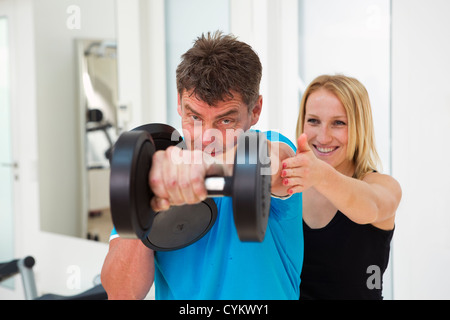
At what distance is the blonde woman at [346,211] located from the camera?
1096mm

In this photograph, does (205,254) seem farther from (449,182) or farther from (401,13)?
(401,13)

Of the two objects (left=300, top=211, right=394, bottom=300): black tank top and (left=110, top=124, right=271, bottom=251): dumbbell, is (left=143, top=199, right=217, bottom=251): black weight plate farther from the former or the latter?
(left=300, top=211, right=394, bottom=300): black tank top

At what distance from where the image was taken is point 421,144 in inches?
62.4

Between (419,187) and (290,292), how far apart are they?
105 centimetres

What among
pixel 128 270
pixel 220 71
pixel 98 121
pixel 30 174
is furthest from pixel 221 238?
pixel 30 174

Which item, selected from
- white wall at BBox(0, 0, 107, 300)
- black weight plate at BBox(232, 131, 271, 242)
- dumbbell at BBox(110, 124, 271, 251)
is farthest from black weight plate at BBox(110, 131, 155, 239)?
white wall at BBox(0, 0, 107, 300)

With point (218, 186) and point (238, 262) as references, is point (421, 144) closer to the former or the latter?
point (238, 262)

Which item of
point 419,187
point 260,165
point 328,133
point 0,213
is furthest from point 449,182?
point 0,213

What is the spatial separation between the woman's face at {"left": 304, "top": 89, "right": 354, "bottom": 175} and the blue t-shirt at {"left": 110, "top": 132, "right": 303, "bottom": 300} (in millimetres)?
489

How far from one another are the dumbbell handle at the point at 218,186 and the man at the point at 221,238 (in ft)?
0.55

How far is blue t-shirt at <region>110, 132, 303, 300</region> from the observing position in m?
0.74

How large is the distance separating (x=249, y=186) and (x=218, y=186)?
4 centimetres

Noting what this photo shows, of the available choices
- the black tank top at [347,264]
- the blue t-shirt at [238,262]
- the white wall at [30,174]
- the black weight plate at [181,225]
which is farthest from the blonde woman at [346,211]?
the white wall at [30,174]
